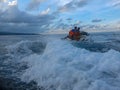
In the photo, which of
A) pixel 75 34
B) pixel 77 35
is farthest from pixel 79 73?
pixel 75 34

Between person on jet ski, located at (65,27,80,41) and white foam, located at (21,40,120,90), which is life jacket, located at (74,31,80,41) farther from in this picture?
white foam, located at (21,40,120,90)

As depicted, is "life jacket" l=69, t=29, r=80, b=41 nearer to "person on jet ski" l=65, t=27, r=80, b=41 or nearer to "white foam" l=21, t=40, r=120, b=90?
"person on jet ski" l=65, t=27, r=80, b=41

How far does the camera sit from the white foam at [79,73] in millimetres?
8795

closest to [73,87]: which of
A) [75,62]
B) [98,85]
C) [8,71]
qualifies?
[98,85]

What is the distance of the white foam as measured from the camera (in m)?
8.79

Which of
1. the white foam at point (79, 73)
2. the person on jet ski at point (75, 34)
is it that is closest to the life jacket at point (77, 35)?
the person on jet ski at point (75, 34)

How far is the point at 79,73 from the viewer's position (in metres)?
9.68

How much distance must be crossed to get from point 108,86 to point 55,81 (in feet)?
7.76

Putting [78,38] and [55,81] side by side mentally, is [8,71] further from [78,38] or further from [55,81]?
[78,38]

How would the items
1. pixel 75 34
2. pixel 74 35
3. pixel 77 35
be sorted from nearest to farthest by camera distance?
pixel 77 35, pixel 74 35, pixel 75 34

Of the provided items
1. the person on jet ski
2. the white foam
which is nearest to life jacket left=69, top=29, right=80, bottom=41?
the person on jet ski

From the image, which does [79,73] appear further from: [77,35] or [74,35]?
[74,35]

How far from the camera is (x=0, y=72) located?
41.9 feet

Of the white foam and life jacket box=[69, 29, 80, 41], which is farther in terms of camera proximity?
life jacket box=[69, 29, 80, 41]
